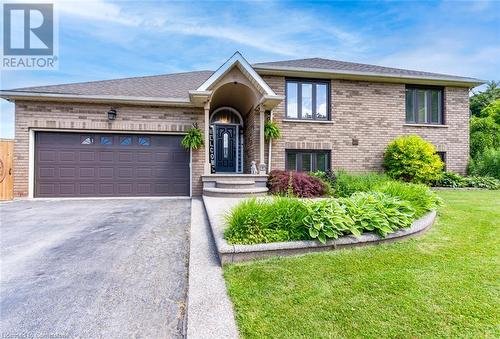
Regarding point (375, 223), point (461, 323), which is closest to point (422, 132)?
point (375, 223)

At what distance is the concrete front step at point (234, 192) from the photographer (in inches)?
326

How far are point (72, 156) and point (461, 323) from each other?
37.5 feet

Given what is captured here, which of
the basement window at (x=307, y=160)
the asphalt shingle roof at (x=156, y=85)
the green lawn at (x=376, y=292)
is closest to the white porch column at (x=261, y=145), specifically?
the basement window at (x=307, y=160)

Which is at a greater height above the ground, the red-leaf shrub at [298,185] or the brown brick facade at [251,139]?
the brown brick facade at [251,139]

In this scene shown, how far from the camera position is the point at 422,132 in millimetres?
11258

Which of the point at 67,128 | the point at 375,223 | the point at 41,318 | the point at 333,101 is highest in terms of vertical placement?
the point at 333,101

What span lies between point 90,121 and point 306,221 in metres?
9.31

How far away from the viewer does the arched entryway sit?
11.8m

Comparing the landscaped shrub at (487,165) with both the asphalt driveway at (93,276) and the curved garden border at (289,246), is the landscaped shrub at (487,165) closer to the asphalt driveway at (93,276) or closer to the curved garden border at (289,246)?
the curved garden border at (289,246)

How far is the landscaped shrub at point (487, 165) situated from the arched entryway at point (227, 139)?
34.0ft

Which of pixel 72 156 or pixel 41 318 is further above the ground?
pixel 72 156

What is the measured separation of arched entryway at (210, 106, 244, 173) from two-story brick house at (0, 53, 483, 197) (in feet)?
0.16

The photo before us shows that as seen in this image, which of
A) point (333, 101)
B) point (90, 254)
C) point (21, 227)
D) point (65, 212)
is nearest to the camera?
point (90, 254)

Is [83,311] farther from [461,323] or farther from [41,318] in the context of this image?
[461,323]
